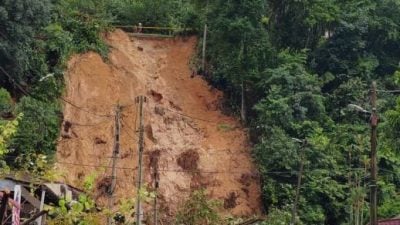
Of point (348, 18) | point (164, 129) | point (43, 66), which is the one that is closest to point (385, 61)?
point (348, 18)

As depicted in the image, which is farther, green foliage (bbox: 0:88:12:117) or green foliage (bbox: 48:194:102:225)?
green foliage (bbox: 0:88:12:117)

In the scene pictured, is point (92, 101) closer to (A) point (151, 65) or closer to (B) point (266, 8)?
(A) point (151, 65)

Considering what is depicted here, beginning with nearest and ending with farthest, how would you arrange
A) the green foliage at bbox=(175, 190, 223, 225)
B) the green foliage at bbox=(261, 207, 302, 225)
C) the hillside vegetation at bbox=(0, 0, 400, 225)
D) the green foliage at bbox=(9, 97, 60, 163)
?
1. the green foliage at bbox=(9, 97, 60, 163)
2. the green foliage at bbox=(175, 190, 223, 225)
3. the green foliage at bbox=(261, 207, 302, 225)
4. the hillside vegetation at bbox=(0, 0, 400, 225)

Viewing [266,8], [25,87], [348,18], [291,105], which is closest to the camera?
[25,87]

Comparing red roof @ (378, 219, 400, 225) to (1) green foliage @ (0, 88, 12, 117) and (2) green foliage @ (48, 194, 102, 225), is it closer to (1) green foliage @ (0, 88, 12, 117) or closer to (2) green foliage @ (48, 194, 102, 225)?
(2) green foliage @ (48, 194, 102, 225)

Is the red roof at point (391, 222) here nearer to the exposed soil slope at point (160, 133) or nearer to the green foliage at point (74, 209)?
the exposed soil slope at point (160, 133)

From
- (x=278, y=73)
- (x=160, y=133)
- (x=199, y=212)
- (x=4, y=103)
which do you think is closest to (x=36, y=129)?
(x=4, y=103)

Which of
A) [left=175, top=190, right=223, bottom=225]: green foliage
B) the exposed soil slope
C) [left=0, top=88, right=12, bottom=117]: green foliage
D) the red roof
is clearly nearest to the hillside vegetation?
[left=0, top=88, right=12, bottom=117]: green foliage
